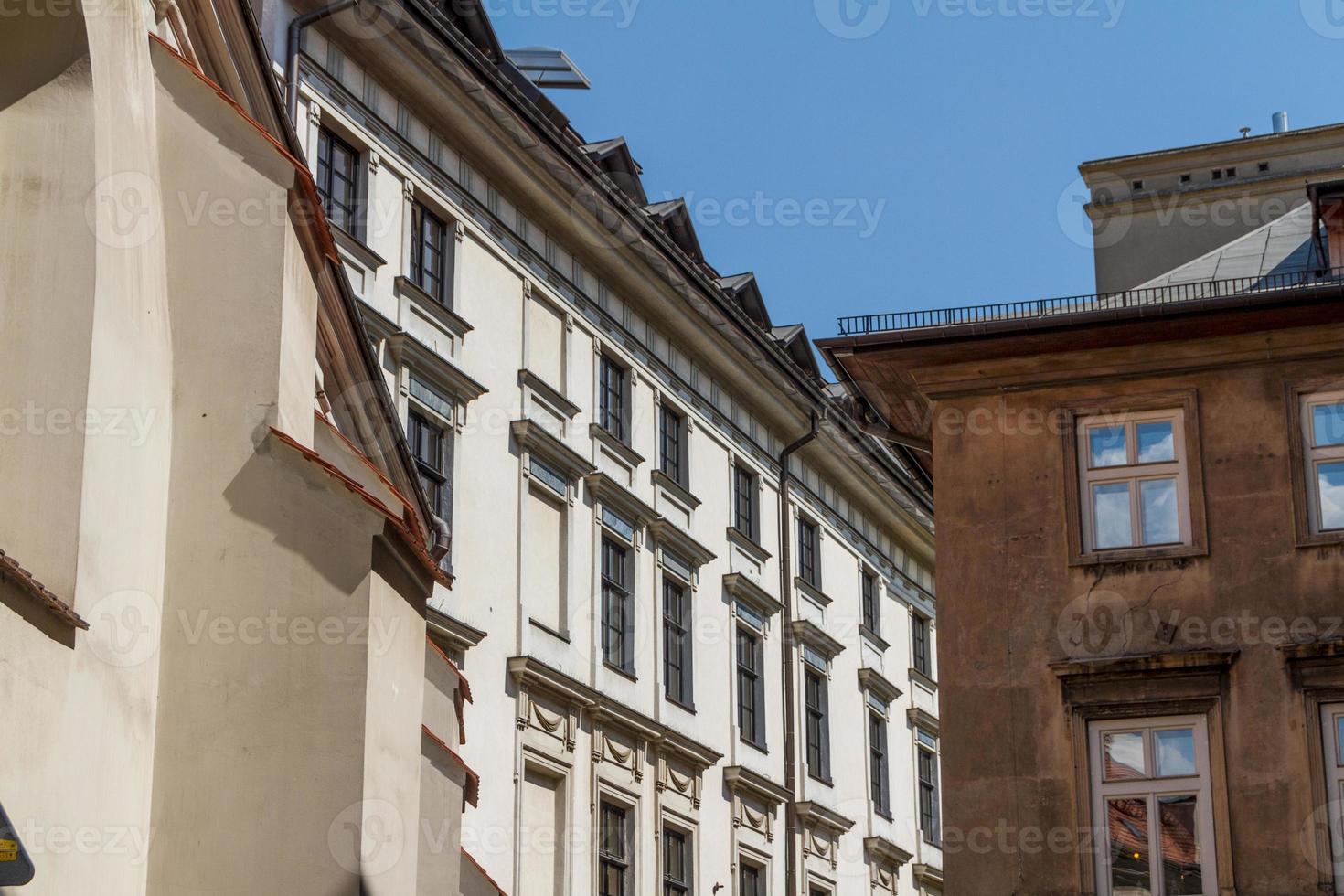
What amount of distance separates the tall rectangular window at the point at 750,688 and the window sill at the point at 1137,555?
1275 cm

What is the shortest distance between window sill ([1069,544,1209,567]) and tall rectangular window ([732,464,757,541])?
1350cm

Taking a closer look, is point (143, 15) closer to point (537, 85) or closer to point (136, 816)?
point (136, 816)

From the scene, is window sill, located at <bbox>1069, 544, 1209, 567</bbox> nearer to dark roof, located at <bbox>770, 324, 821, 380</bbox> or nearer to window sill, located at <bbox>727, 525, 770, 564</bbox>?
window sill, located at <bbox>727, 525, 770, 564</bbox>

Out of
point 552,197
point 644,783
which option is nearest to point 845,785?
point 644,783

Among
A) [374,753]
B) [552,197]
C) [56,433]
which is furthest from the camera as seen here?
[552,197]

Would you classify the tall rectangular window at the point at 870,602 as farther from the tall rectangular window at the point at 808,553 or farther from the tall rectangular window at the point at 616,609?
the tall rectangular window at the point at 616,609

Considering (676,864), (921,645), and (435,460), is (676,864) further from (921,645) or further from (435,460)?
(921,645)

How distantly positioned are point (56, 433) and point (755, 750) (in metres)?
23.0

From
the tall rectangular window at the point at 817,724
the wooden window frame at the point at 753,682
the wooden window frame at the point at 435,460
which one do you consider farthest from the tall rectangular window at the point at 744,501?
the wooden window frame at the point at 435,460

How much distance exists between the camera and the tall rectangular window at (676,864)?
1163 inches

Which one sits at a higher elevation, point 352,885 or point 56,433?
point 56,433

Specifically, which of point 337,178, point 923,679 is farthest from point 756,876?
point 337,178

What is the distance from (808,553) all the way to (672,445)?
18.4 feet

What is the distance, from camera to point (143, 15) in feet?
41.3
